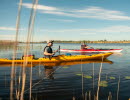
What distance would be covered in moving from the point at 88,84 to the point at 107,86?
3.34 ft

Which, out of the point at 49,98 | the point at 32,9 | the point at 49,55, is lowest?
the point at 49,98

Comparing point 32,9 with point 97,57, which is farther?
point 97,57

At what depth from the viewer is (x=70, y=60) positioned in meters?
17.9

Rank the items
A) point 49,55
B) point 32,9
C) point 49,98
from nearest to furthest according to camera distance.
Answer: point 32,9, point 49,98, point 49,55

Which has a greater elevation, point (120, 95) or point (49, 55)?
point (49, 55)

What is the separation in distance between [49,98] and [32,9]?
5.00 m

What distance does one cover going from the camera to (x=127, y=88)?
8250 mm

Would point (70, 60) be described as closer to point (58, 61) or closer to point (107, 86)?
point (58, 61)

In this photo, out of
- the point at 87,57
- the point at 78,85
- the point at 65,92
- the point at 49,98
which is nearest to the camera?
the point at 49,98

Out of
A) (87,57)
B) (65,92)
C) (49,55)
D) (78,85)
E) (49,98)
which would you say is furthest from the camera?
(87,57)

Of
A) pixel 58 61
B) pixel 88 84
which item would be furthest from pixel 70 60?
pixel 88 84

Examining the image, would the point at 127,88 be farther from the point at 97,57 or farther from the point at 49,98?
the point at 97,57

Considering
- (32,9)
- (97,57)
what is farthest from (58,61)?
(32,9)

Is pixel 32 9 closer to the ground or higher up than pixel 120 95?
higher up
